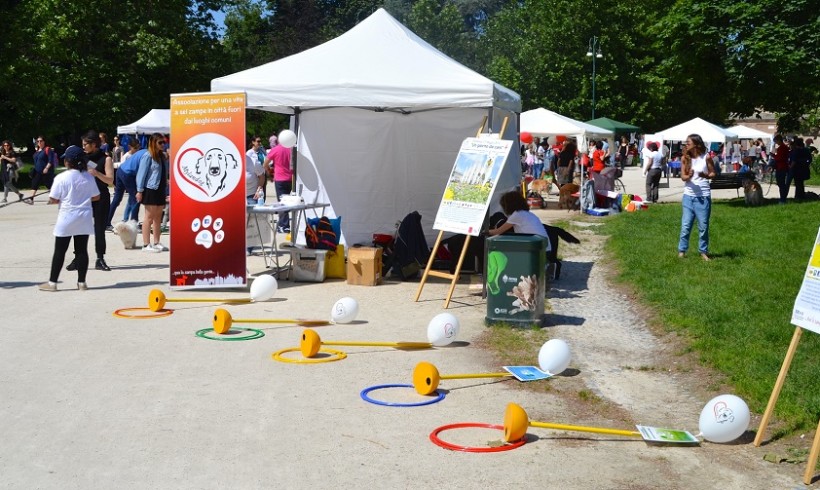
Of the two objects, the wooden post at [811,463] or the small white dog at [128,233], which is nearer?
the wooden post at [811,463]

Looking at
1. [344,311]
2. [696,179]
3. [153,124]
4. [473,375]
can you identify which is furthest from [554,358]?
[153,124]

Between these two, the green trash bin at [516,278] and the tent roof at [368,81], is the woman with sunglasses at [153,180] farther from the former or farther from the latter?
the green trash bin at [516,278]

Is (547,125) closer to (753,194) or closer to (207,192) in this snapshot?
(753,194)

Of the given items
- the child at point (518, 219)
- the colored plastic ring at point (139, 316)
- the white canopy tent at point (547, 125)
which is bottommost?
the colored plastic ring at point (139, 316)

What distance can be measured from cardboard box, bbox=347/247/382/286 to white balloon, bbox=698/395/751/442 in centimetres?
704

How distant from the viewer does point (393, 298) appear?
1163 cm

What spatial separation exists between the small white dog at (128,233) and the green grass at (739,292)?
8213 millimetres

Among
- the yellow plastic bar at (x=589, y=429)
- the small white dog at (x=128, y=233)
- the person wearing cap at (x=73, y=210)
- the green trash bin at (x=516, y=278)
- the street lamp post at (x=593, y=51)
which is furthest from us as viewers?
the street lamp post at (x=593, y=51)

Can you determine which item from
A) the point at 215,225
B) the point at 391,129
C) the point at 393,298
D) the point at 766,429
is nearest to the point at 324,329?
the point at 393,298

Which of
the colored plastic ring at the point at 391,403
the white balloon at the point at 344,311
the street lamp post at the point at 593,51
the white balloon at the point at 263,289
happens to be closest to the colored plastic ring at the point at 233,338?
the white balloon at the point at 344,311

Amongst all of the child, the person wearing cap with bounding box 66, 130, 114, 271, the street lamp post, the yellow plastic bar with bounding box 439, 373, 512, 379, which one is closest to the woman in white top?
the child

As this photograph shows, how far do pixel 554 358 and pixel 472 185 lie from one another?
4.08m

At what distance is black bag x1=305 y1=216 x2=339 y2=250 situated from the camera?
1318 centimetres

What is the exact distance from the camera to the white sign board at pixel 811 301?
18.4ft
